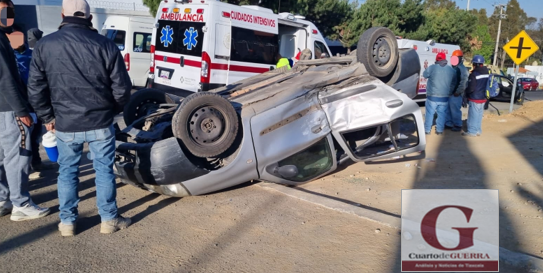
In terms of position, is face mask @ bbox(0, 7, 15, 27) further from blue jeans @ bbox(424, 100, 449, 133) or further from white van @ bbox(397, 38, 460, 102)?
white van @ bbox(397, 38, 460, 102)

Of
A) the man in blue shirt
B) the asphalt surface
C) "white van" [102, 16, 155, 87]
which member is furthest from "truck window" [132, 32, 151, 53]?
the asphalt surface

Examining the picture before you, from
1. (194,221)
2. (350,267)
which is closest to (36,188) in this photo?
(194,221)

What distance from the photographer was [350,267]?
10.5ft

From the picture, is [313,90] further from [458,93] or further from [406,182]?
[458,93]

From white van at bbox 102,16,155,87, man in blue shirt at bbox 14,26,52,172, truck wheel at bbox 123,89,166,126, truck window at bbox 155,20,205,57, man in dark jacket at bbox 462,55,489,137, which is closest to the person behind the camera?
man in blue shirt at bbox 14,26,52,172

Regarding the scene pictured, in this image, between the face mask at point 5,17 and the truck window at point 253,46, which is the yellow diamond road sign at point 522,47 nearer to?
the truck window at point 253,46

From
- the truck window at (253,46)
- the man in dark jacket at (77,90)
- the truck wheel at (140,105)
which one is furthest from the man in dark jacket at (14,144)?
the truck window at (253,46)

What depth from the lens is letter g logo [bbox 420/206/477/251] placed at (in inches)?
136

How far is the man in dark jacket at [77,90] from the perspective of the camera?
3371 mm

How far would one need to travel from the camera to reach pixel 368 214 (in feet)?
13.3

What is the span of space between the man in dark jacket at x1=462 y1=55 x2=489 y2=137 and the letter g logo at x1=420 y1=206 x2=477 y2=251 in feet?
15.5

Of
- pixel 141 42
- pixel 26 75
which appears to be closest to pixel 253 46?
pixel 141 42

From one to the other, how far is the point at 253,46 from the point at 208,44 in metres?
1.53

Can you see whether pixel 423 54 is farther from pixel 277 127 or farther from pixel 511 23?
pixel 511 23
